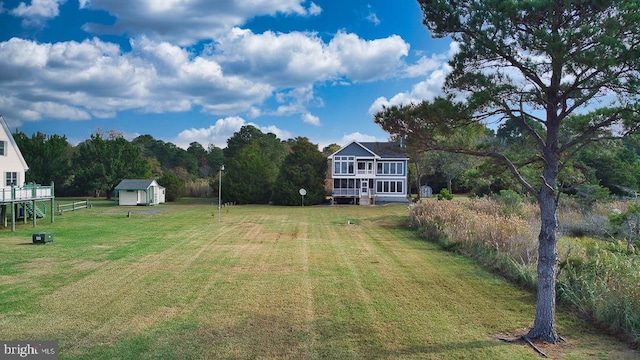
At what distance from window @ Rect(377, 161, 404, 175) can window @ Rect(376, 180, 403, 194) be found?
0.89 metres

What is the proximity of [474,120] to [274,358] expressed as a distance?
205 inches

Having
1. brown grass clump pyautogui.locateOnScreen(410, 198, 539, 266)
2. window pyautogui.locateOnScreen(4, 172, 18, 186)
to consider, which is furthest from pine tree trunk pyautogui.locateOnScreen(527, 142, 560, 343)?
window pyautogui.locateOnScreen(4, 172, 18, 186)

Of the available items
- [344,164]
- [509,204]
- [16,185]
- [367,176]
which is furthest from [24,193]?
[367,176]

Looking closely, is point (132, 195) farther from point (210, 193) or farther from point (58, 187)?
point (58, 187)

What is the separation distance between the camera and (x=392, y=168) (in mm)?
42969

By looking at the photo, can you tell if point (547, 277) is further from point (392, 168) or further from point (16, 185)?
point (392, 168)

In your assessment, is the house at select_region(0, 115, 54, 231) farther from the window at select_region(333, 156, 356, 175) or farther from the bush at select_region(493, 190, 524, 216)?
the window at select_region(333, 156, 356, 175)

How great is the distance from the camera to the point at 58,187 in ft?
175

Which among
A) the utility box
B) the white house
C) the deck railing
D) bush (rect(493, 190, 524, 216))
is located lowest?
the utility box

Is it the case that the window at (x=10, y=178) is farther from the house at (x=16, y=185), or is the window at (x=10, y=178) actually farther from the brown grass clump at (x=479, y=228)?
the brown grass clump at (x=479, y=228)

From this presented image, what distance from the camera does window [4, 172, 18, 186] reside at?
25.1 metres

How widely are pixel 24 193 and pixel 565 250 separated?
24729 mm

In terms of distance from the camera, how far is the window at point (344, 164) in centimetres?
4206

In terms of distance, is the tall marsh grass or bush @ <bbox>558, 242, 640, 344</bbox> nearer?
bush @ <bbox>558, 242, 640, 344</bbox>
